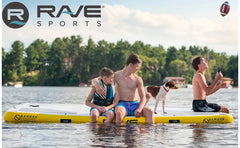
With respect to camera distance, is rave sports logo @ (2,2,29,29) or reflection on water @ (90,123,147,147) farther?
rave sports logo @ (2,2,29,29)

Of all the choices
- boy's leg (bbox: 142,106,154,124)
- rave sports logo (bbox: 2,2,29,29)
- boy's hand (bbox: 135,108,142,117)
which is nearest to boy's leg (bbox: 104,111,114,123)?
boy's hand (bbox: 135,108,142,117)

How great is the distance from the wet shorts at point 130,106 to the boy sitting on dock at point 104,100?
0.48 ft

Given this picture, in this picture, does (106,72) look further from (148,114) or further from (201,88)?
(201,88)

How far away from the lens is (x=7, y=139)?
7793mm

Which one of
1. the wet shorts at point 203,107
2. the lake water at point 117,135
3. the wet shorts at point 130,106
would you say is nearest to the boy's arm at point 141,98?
the wet shorts at point 130,106

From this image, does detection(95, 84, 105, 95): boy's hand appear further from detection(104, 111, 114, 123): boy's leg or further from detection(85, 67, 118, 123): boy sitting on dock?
detection(104, 111, 114, 123): boy's leg

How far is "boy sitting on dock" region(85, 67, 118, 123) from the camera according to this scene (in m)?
9.20

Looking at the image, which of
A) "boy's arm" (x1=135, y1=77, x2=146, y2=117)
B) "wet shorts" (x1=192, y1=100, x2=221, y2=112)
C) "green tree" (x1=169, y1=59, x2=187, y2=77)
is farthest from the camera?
"green tree" (x1=169, y1=59, x2=187, y2=77)

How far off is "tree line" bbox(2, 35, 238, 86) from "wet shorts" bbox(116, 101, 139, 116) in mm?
85636

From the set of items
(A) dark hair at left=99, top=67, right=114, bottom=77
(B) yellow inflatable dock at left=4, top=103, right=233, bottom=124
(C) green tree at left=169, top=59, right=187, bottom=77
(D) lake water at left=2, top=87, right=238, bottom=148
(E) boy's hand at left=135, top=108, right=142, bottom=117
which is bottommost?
(D) lake water at left=2, top=87, right=238, bottom=148

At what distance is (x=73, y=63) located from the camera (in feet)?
324

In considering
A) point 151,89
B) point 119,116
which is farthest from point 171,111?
point 119,116

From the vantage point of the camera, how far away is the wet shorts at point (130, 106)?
30.2ft

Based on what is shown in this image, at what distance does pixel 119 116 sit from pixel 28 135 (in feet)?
6.12
